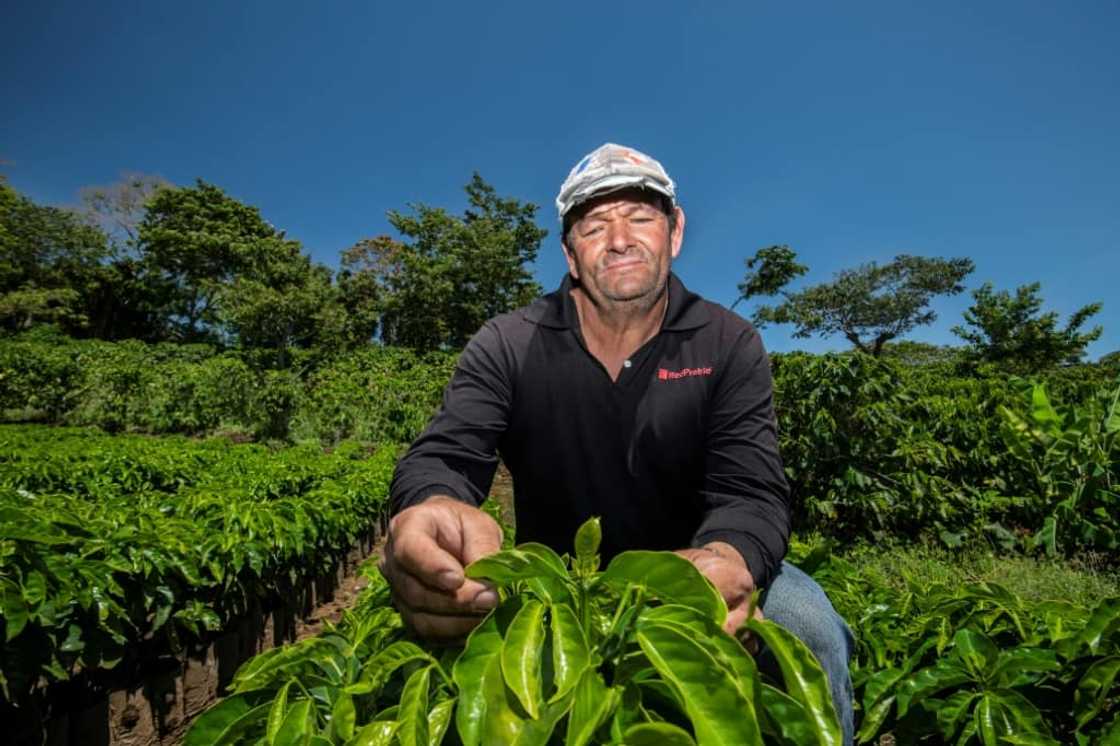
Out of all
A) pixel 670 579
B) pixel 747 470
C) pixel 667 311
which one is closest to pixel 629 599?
pixel 670 579

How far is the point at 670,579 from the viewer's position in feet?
2.37

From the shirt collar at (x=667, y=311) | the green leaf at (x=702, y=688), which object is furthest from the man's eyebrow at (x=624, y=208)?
the green leaf at (x=702, y=688)

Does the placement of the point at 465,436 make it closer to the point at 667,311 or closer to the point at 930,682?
the point at 667,311

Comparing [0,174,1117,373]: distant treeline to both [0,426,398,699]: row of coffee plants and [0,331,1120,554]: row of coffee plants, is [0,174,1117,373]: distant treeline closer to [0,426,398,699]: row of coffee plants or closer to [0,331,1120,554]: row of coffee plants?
[0,331,1120,554]: row of coffee plants

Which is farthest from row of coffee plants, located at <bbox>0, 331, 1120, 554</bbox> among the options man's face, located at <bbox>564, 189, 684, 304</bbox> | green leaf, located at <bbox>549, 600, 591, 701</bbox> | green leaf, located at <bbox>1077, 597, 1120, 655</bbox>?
green leaf, located at <bbox>549, 600, 591, 701</bbox>

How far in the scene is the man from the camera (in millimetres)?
1723

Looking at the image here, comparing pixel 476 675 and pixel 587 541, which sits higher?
pixel 587 541

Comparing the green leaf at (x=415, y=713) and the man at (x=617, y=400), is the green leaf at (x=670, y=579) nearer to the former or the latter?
the green leaf at (x=415, y=713)

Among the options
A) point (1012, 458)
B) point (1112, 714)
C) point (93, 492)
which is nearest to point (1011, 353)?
point (1012, 458)

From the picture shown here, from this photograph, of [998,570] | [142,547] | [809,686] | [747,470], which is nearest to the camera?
[809,686]

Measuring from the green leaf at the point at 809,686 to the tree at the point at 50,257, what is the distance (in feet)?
140

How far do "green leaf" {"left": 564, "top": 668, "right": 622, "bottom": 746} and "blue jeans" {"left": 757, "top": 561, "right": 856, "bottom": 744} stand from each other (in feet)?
2.16

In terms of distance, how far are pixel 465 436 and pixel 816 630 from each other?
109 centimetres

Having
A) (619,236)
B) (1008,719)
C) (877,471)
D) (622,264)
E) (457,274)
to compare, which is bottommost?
(877,471)
